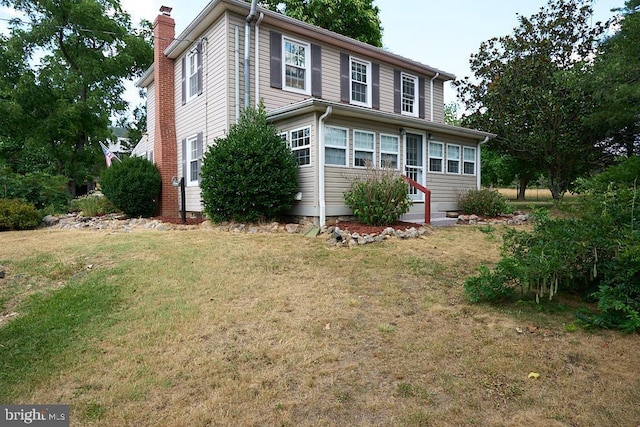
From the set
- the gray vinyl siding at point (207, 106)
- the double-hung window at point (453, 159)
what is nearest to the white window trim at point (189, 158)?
the gray vinyl siding at point (207, 106)

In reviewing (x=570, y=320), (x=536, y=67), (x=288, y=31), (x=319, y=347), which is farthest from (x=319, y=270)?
(x=536, y=67)

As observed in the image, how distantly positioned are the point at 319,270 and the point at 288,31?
318 inches

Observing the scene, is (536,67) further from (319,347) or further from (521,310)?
(319,347)

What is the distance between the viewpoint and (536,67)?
16.2 metres

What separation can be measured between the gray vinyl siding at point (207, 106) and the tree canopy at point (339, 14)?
10150mm

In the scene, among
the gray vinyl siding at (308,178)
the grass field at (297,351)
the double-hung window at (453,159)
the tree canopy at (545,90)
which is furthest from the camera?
the tree canopy at (545,90)

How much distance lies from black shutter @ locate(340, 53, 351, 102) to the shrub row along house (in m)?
0.03

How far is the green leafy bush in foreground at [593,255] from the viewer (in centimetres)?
338

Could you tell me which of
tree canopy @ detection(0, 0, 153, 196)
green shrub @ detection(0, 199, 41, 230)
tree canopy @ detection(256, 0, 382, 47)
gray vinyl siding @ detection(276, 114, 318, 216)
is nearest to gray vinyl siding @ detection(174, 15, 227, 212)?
gray vinyl siding @ detection(276, 114, 318, 216)

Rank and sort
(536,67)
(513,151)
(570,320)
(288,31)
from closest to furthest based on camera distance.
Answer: (570,320), (288,31), (536,67), (513,151)

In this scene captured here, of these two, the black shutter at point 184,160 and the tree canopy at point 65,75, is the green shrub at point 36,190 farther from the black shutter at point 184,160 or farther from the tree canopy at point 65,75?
the tree canopy at point 65,75

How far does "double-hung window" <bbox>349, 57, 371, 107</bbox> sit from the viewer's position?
12.3 m

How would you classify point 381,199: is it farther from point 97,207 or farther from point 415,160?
point 97,207

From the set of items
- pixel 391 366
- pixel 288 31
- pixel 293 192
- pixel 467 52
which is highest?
pixel 467 52
